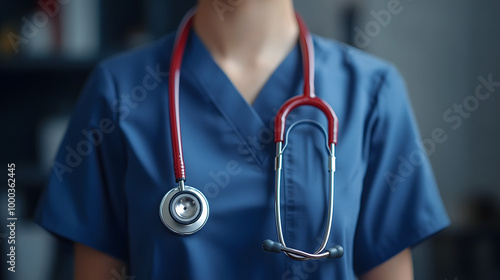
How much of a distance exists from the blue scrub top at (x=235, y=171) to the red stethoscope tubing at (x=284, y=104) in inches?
0.6

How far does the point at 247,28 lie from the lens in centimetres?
73

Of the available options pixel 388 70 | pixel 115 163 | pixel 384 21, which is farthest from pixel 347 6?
pixel 115 163

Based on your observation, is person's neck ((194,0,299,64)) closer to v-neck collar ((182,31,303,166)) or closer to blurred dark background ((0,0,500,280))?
v-neck collar ((182,31,303,166))

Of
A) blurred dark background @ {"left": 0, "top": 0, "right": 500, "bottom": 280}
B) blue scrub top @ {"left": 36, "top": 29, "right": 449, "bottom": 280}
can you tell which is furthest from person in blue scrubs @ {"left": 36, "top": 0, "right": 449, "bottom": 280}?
blurred dark background @ {"left": 0, "top": 0, "right": 500, "bottom": 280}

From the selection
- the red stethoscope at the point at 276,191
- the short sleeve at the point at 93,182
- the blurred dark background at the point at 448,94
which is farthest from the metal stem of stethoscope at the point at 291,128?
the blurred dark background at the point at 448,94

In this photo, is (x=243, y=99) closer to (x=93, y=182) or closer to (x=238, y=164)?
(x=238, y=164)

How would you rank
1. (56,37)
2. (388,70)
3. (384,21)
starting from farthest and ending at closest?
1. (56,37)
2. (384,21)
3. (388,70)

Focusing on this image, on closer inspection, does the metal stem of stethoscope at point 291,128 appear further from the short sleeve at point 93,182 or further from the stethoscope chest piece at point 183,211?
the short sleeve at point 93,182

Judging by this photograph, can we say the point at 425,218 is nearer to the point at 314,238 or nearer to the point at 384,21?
the point at 314,238

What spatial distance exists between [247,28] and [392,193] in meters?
0.29

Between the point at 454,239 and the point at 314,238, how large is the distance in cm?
54

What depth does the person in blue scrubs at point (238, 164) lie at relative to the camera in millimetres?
671

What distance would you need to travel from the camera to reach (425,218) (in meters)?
0.74

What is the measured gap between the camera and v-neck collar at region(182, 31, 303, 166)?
0.71 meters
